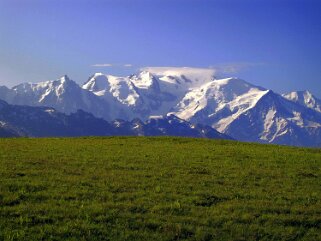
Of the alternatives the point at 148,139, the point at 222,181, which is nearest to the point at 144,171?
the point at 222,181

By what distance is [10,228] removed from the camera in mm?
21688

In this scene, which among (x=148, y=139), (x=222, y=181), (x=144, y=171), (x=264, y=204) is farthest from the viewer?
(x=148, y=139)

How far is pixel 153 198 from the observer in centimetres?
2859

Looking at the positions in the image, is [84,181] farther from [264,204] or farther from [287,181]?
[287,181]

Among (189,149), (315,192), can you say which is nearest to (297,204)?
(315,192)

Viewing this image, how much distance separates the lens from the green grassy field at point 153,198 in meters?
22.8

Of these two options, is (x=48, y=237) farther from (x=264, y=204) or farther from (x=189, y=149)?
(x=189, y=149)

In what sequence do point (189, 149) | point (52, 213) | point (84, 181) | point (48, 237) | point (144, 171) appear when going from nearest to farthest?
point (48, 237) → point (52, 213) → point (84, 181) → point (144, 171) → point (189, 149)

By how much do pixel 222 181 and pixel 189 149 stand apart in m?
21.4

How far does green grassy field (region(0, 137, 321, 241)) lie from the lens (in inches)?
898

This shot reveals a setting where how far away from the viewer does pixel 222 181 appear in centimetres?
3519

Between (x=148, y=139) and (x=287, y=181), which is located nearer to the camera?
(x=287, y=181)

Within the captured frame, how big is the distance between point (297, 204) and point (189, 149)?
90.4 feet

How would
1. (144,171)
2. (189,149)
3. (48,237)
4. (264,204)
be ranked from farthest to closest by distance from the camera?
1. (189,149)
2. (144,171)
3. (264,204)
4. (48,237)
